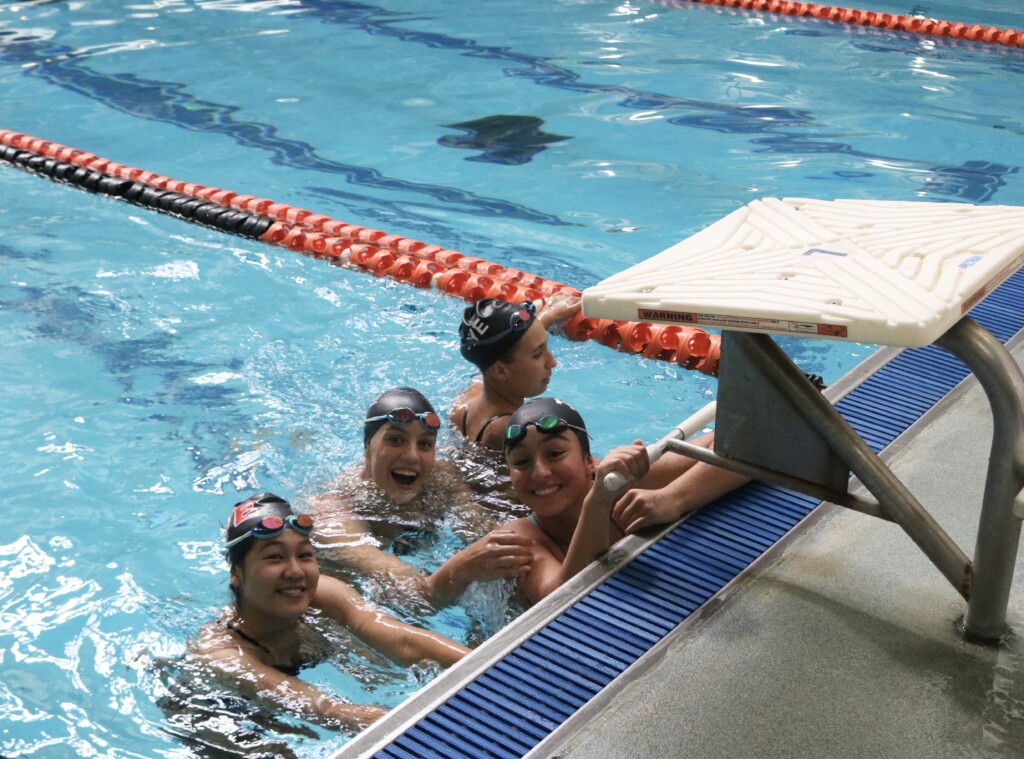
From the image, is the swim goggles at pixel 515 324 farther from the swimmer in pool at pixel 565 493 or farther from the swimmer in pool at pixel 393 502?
the swimmer in pool at pixel 565 493

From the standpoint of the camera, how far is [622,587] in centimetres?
270

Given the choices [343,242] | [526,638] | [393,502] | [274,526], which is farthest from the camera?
[343,242]

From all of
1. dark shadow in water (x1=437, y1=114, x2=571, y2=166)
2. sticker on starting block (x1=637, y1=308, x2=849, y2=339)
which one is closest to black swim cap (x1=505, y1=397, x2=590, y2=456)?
sticker on starting block (x1=637, y1=308, x2=849, y2=339)

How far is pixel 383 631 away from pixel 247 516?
478mm

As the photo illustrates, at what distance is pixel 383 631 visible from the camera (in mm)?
3064

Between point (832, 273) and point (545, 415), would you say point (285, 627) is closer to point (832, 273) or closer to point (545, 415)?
point (545, 415)

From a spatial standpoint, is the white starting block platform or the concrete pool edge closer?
the white starting block platform

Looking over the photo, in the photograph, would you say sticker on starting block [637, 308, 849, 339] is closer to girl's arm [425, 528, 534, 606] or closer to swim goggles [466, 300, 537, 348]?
girl's arm [425, 528, 534, 606]

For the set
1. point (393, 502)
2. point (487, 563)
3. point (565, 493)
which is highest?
point (565, 493)

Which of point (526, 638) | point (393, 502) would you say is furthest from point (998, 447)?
point (393, 502)

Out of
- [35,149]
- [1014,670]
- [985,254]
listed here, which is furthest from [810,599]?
[35,149]

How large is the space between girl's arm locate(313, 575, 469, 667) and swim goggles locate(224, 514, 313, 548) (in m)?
0.26

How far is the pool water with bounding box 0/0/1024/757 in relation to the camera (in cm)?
380

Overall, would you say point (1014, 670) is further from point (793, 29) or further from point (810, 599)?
point (793, 29)
